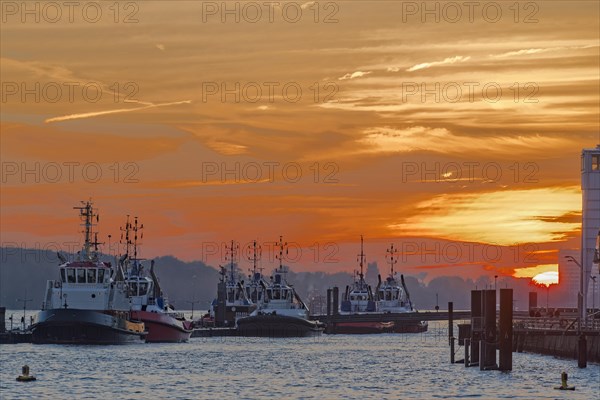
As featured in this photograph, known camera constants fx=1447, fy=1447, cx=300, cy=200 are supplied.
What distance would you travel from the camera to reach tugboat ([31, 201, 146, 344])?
144750mm

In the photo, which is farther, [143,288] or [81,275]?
[143,288]

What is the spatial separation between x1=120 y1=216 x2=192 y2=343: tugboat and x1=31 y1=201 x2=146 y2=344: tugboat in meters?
10.5

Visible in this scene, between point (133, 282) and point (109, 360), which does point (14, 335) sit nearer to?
point (133, 282)

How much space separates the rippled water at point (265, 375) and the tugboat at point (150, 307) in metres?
20.7

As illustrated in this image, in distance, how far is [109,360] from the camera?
396 ft

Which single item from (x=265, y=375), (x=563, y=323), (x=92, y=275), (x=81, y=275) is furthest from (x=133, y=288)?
(x=265, y=375)

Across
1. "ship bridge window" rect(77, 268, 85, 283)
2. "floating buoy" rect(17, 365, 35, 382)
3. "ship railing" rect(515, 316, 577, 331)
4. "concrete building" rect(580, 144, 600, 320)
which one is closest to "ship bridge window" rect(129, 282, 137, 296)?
"ship bridge window" rect(77, 268, 85, 283)

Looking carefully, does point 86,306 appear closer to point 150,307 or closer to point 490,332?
point 150,307

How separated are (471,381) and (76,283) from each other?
65.8 metres

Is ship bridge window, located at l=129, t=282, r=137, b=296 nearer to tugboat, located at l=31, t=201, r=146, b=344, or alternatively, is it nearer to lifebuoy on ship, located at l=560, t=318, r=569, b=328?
tugboat, located at l=31, t=201, r=146, b=344

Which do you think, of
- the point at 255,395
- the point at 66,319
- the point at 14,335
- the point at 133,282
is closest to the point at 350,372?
the point at 255,395

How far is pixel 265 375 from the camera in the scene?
104 m

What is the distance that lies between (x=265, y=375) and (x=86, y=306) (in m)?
49.5

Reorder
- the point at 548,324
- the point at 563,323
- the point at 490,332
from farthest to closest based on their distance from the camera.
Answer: the point at 548,324
the point at 563,323
the point at 490,332
